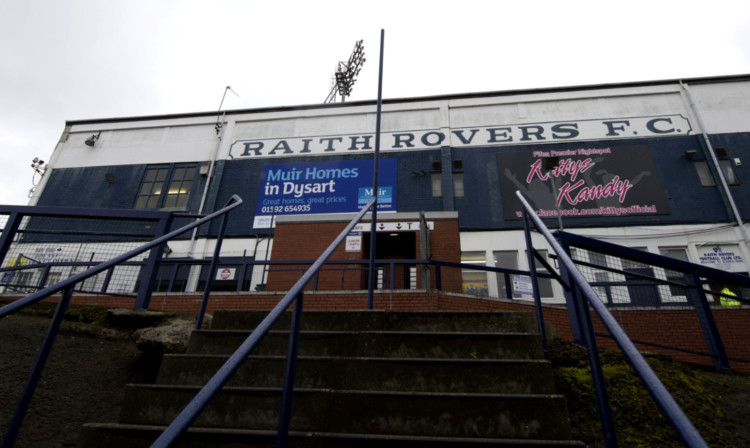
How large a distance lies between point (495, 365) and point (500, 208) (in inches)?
560

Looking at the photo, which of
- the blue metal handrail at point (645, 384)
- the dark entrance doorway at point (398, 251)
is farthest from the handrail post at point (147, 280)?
the dark entrance doorway at point (398, 251)

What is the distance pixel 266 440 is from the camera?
2.01 metres

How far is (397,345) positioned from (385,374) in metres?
0.34

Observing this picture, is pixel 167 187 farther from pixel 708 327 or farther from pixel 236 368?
pixel 708 327

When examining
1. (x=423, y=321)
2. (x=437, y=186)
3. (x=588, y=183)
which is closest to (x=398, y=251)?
(x=437, y=186)

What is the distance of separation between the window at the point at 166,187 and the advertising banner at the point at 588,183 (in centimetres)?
1576

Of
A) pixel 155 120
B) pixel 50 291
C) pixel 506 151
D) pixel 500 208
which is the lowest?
pixel 50 291

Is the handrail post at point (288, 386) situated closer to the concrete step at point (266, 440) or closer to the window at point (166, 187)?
the concrete step at point (266, 440)

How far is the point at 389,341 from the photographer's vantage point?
2.79 metres

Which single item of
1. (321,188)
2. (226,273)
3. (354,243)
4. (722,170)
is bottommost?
(226,273)

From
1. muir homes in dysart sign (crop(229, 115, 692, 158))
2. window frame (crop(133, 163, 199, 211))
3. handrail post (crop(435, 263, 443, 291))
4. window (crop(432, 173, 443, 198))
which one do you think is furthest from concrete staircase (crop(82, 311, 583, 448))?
window frame (crop(133, 163, 199, 211))

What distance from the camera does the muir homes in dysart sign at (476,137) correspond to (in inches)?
643

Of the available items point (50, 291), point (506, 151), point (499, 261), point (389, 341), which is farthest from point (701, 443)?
point (506, 151)

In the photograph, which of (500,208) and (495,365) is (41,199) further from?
(495,365)
